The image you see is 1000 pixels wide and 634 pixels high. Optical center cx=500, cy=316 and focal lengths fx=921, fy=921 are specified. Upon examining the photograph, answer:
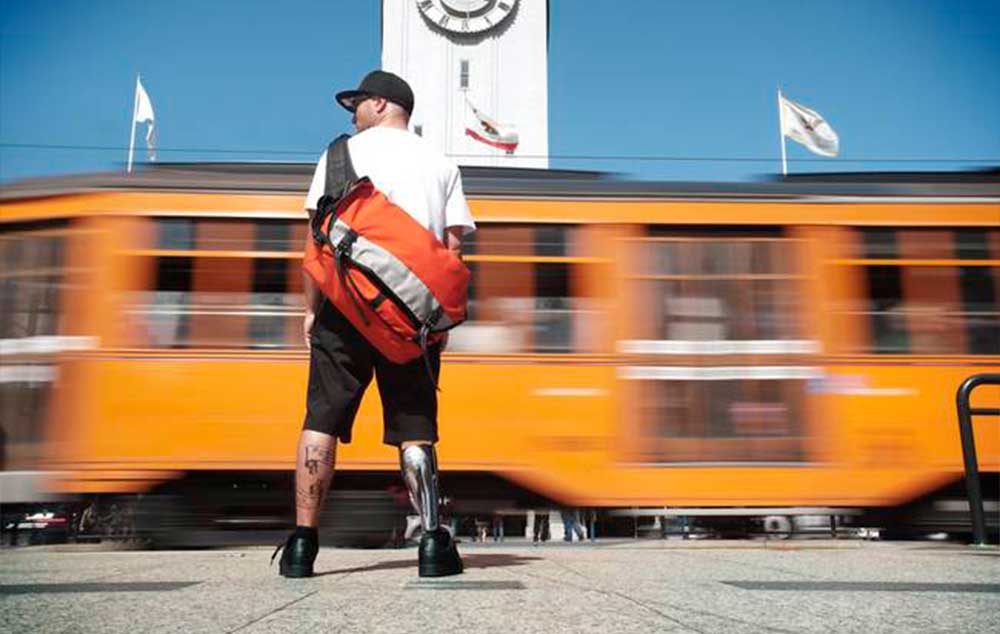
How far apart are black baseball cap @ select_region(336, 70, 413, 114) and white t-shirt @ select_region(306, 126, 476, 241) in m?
0.12

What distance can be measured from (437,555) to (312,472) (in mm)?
523

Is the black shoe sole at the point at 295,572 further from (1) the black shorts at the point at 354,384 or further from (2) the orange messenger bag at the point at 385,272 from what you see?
(2) the orange messenger bag at the point at 385,272

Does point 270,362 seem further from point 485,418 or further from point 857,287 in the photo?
point 857,287

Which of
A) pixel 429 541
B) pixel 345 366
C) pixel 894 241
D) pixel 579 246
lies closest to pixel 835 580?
pixel 429 541

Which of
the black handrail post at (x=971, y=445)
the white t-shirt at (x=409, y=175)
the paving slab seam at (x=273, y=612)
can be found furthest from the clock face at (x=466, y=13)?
the paving slab seam at (x=273, y=612)

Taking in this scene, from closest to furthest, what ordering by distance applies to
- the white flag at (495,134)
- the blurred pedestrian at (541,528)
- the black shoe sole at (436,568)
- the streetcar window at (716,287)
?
the black shoe sole at (436,568)
the streetcar window at (716,287)
the blurred pedestrian at (541,528)
the white flag at (495,134)

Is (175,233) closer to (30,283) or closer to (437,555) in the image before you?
(30,283)

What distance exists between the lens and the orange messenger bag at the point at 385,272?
9.61 feet

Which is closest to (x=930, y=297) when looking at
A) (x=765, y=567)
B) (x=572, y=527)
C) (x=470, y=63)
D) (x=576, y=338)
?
(x=576, y=338)

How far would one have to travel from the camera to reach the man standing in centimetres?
309

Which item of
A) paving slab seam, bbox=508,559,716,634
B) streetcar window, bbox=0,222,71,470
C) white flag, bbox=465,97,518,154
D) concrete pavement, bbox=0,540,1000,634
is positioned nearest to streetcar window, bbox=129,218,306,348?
streetcar window, bbox=0,222,71,470

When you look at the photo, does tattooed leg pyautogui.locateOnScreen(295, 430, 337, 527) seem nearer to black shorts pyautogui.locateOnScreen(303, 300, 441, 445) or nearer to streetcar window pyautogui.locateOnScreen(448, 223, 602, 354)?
black shorts pyautogui.locateOnScreen(303, 300, 441, 445)

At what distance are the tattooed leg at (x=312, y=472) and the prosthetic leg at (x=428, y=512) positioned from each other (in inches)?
10.4

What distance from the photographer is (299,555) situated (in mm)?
3027
